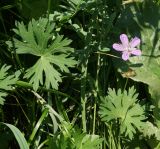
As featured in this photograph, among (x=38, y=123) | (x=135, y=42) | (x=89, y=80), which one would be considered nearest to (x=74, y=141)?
(x=38, y=123)

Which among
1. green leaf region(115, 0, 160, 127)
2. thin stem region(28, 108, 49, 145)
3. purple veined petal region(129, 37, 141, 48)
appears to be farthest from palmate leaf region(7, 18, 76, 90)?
green leaf region(115, 0, 160, 127)

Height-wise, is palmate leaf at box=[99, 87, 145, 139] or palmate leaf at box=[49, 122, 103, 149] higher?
palmate leaf at box=[99, 87, 145, 139]

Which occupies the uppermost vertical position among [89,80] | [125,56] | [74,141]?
[125,56]

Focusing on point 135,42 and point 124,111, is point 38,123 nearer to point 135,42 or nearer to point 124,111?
point 124,111

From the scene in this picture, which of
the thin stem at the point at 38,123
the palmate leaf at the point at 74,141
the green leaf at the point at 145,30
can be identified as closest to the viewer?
the palmate leaf at the point at 74,141

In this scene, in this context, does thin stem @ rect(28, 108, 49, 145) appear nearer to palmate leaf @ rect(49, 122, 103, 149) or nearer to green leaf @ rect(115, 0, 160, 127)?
palmate leaf @ rect(49, 122, 103, 149)

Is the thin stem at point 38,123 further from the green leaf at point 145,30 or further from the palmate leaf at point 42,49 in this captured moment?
the green leaf at point 145,30

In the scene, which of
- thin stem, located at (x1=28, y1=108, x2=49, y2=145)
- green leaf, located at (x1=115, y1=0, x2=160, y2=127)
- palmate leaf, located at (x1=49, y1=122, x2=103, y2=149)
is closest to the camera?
palmate leaf, located at (x1=49, y1=122, x2=103, y2=149)

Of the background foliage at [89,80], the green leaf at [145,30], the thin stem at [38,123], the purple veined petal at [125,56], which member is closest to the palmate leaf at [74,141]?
the background foliage at [89,80]
